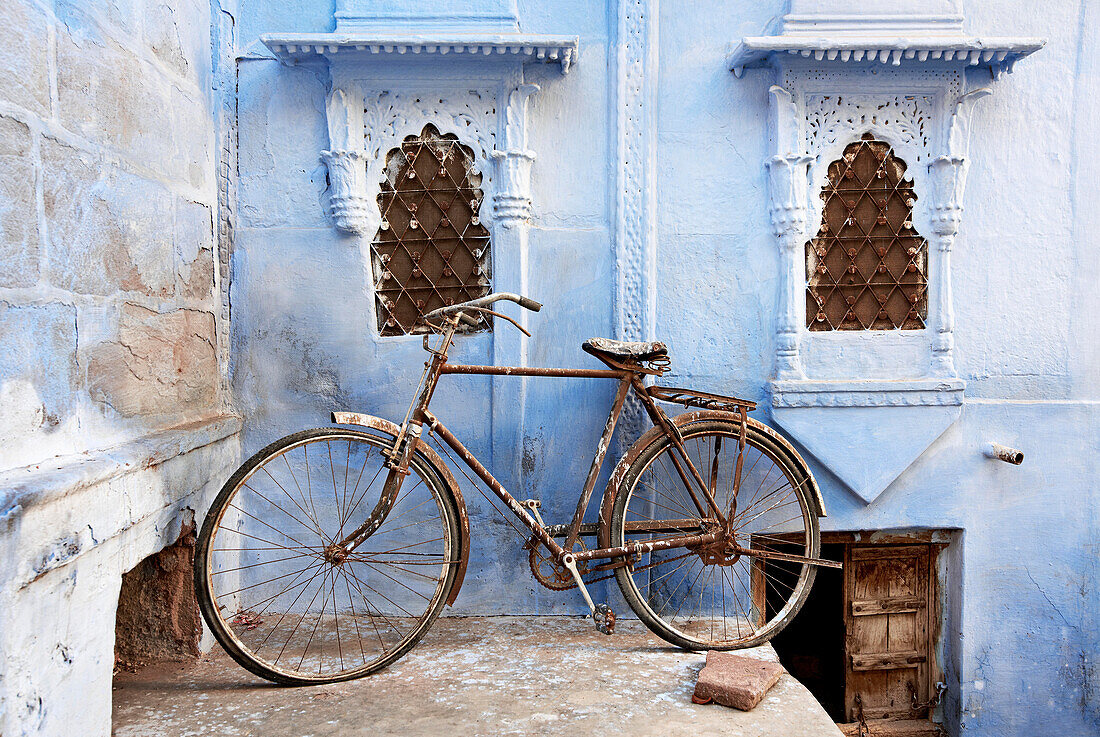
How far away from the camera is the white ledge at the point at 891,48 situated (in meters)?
3.32

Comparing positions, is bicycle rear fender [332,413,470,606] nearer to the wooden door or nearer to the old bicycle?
the old bicycle

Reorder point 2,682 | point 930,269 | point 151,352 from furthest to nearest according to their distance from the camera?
point 930,269
point 151,352
point 2,682

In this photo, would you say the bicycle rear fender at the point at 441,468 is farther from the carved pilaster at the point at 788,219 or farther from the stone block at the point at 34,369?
the carved pilaster at the point at 788,219

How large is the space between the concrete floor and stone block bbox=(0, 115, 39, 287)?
1512mm

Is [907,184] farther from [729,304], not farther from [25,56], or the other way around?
[25,56]

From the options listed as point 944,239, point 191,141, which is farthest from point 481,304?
point 944,239

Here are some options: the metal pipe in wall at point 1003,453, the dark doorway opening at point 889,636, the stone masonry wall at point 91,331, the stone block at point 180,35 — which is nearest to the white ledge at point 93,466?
the stone masonry wall at point 91,331

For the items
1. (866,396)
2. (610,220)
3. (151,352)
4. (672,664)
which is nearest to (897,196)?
(866,396)

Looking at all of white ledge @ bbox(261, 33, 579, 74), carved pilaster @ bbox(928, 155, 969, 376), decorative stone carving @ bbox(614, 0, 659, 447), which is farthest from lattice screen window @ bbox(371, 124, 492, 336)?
carved pilaster @ bbox(928, 155, 969, 376)

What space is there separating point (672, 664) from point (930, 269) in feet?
7.10

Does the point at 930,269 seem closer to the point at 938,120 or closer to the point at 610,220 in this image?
the point at 938,120

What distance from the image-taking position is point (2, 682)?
187 cm

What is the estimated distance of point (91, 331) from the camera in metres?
2.46

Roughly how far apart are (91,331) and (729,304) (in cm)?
257
